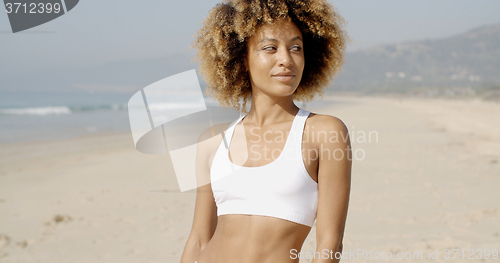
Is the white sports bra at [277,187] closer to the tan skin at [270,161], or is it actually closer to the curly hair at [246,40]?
the tan skin at [270,161]

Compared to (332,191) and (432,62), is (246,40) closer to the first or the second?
(332,191)

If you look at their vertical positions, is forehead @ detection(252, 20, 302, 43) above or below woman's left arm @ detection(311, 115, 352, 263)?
above

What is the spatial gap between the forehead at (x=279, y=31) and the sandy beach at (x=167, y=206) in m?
3.14

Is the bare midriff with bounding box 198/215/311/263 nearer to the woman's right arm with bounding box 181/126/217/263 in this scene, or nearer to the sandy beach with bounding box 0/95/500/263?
the woman's right arm with bounding box 181/126/217/263

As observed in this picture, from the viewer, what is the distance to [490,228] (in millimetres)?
4906

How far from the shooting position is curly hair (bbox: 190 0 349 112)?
5.80 feet

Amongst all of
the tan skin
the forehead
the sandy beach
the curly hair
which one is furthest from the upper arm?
the sandy beach

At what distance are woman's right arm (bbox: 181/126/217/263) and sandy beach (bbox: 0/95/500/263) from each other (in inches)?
107

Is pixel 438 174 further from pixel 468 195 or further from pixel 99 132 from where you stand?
pixel 99 132

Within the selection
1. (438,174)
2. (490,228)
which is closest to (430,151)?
(438,174)

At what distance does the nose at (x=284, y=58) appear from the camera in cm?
167

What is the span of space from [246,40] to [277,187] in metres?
0.70

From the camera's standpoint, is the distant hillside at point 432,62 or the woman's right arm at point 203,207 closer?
the woman's right arm at point 203,207

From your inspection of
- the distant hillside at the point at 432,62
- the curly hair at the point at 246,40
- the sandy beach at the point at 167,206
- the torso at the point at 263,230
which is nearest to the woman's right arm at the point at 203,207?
the torso at the point at 263,230
